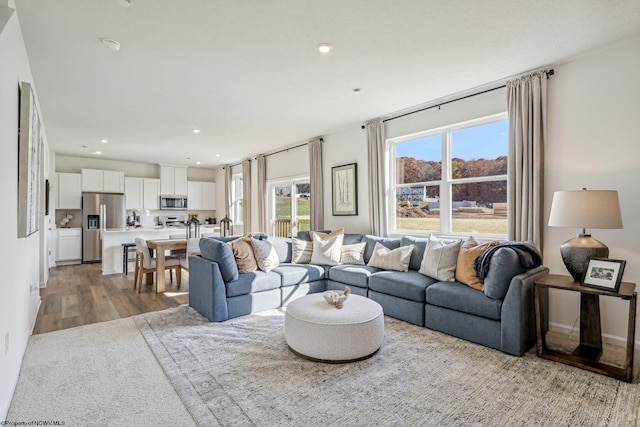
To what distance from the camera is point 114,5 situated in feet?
7.13

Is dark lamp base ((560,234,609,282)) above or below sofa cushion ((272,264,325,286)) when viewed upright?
above

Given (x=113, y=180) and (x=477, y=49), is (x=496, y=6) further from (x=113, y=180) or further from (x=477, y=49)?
(x=113, y=180)

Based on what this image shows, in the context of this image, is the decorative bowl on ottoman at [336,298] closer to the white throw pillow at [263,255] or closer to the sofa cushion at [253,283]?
the sofa cushion at [253,283]

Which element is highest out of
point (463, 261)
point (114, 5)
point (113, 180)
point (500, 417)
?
point (114, 5)

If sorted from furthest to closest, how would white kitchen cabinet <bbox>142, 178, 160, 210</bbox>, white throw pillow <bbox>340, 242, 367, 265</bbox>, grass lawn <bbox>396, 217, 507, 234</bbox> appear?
white kitchen cabinet <bbox>142, 178, 160, 210</bbox> < white throw pillow <bbox>340, 242, 367, 265</bbox> < grass lawn <bbox>396, 217, 507, 234</bbox>

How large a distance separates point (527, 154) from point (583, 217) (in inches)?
38.4

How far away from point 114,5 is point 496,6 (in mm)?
2617

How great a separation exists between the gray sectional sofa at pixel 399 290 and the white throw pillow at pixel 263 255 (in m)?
0.10

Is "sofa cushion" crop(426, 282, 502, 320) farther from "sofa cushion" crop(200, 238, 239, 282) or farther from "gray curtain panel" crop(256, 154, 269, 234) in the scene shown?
"gray curtain panel" crop(256, 154, 269, 234)

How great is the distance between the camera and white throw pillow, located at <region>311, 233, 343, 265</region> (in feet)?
14.9

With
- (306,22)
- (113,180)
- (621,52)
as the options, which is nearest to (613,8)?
(621,52)

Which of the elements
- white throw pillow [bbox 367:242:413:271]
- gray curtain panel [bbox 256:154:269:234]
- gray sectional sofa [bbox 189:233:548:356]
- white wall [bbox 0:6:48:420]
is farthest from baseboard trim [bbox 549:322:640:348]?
gray curtain panel [bbox 256:154:269:234]

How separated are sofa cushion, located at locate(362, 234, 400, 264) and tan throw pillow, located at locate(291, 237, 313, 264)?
825 mm

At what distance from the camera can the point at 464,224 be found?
4.08 meters
